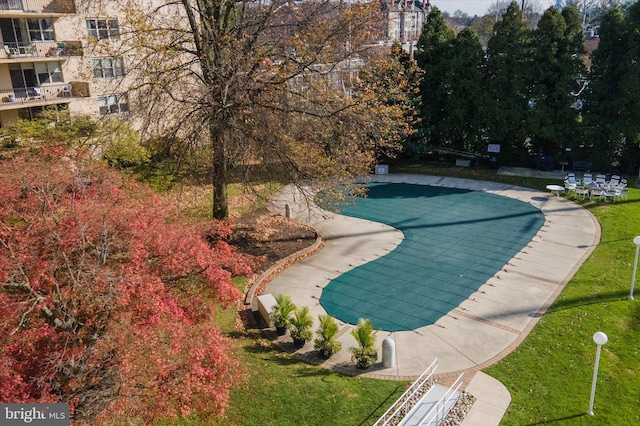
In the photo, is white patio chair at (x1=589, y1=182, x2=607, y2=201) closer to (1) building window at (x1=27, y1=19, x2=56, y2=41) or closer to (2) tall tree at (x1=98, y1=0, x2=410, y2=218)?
A: (2) tall tree at (x1=98, y1=0, x2=410, y2=218)

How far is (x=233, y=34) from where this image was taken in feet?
54.7

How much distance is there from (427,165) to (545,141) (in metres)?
7.12

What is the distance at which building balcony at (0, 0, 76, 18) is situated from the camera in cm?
2300

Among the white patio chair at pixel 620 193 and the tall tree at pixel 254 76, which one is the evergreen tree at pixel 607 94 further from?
the tall tree at pixel 254 76

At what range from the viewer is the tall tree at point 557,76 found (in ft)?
89.7

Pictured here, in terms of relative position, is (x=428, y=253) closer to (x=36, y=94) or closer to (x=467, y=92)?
(x=467, y=92)

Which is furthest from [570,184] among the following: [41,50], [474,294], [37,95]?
[41,50]

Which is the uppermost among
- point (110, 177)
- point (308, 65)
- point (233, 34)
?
point (233, 34)

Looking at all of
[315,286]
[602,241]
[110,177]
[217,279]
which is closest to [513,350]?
[315,286]

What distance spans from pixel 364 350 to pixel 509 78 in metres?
22.8

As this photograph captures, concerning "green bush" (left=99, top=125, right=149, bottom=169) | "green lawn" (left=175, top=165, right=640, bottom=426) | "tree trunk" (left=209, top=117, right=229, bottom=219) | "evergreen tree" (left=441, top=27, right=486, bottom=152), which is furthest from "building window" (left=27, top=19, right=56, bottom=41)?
"evergreen tree" (left=441, top=27, right=486, bottom=152)

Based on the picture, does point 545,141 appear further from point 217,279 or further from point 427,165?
point 217,279

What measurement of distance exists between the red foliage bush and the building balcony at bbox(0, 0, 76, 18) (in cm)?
1828

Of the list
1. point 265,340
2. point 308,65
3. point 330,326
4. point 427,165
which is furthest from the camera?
point 427,165
